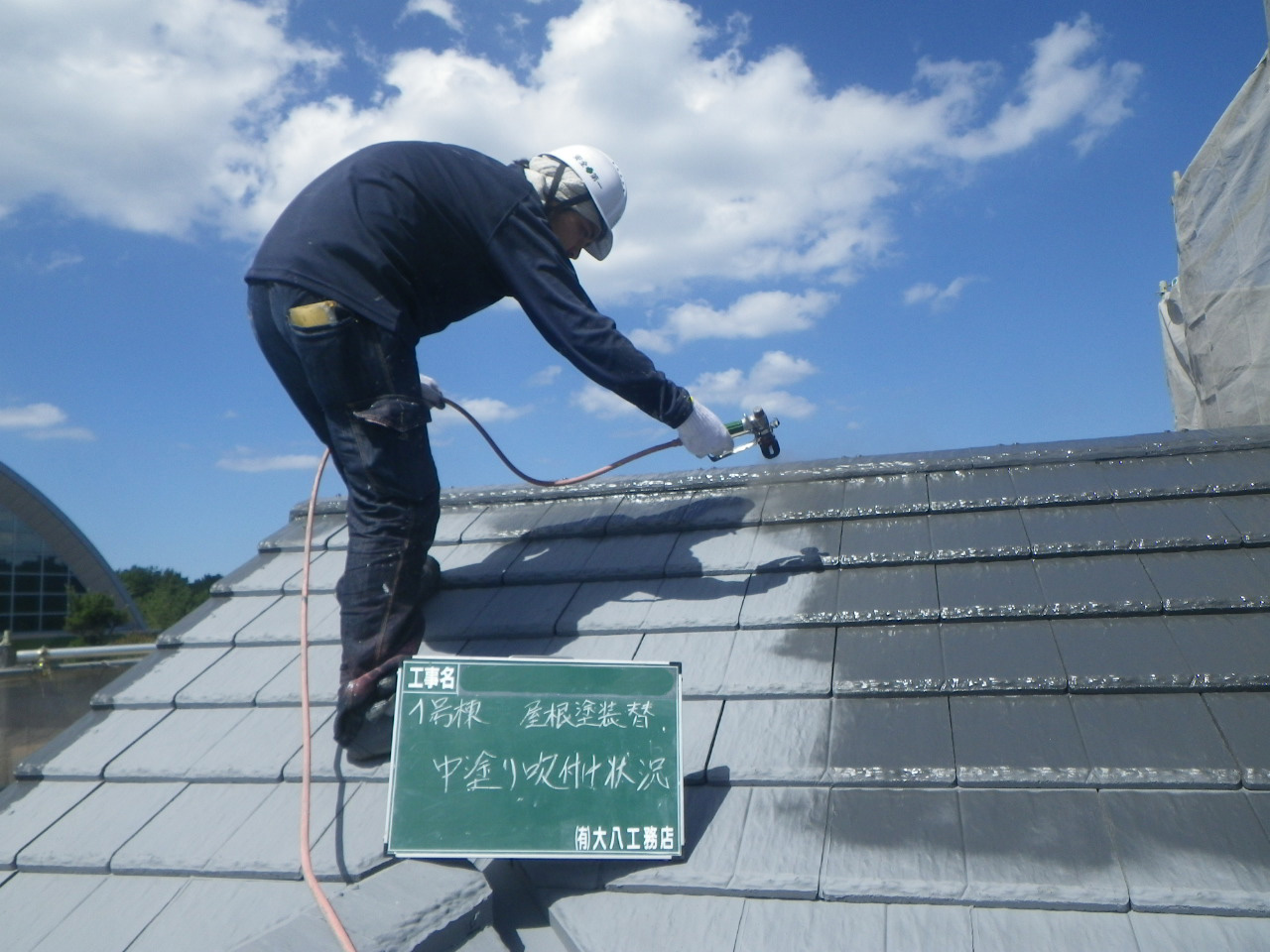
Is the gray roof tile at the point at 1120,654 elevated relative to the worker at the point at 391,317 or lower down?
lower down

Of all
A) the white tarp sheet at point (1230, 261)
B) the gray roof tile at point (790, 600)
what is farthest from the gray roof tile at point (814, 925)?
the white tarp sheet at point (1230, 261)

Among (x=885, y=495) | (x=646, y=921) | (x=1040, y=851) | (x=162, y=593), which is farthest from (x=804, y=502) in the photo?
(x=162, y=593)

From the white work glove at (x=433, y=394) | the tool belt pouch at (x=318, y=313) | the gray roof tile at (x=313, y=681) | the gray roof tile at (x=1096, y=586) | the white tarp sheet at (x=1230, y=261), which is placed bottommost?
the gray roof tile at (x=313, y=681)

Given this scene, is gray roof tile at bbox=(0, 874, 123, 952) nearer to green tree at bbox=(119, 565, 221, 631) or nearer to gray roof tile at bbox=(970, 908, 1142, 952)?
gray roof tile at bbox=(970, 908, 1142, 952)

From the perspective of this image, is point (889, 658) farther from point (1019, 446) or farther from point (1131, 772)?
point (1019, 446)

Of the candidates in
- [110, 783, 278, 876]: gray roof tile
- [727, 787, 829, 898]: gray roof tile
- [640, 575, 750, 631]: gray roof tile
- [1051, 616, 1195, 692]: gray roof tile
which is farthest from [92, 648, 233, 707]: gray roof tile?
[1051, 616, 1195, 692]: gray roof tile

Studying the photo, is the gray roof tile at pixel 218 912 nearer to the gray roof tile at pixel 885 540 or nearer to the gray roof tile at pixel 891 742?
the gray roof tile at pixel 891 742

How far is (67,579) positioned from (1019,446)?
37.9 metres

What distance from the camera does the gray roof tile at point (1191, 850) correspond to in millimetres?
1504

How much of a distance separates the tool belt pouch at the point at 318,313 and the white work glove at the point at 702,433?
3.26ft

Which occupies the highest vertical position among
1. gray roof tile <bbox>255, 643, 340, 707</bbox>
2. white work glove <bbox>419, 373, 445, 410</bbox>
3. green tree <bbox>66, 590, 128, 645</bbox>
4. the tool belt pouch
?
green tree <bbox>66, 590, 128, 645</bbox>

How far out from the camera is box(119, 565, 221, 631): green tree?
35188 mm

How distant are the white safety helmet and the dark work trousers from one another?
73cm

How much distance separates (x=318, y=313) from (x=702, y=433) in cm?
110
